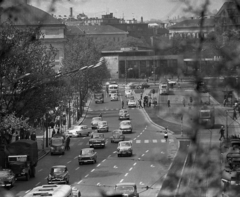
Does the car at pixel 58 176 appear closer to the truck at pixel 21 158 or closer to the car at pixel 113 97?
the truck at pixel 21 158

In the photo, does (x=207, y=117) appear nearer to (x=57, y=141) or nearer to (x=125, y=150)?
(x=125, y=150)

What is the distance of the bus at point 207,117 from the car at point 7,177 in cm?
2516

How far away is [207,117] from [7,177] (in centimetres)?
2648

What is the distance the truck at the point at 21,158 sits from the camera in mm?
32719

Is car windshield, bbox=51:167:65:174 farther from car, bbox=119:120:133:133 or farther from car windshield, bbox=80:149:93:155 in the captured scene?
car, bbox=119:120:133:133

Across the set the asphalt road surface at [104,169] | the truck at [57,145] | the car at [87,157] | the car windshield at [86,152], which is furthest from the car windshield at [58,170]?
the truck at [57,145]

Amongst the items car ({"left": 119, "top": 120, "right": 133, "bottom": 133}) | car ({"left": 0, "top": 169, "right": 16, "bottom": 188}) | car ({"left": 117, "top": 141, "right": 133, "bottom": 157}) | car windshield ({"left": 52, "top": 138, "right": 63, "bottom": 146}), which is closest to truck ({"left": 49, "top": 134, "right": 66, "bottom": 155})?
car windshield ({"left": 52, "top": 138, "right": 63, "bottom": 146})

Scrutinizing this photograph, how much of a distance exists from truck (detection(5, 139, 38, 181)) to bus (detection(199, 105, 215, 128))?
29.5 m

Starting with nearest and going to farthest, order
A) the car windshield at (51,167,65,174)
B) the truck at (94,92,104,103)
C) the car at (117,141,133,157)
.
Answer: the car windshield at (51,167,65,174)
the car at (117,141,133,157)
the truck at (94,92,104,103)

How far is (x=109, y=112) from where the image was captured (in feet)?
273

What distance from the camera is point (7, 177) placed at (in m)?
29.4

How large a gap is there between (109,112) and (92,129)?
1662 centimetres

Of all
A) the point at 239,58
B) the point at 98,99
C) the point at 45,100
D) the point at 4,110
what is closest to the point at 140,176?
the point at 4,110

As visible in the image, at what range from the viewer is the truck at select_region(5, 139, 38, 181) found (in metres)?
32.7
